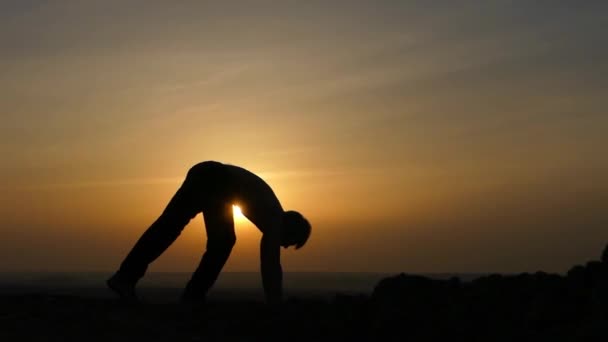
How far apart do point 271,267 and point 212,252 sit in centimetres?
120

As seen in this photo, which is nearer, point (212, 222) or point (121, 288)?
point (121, 288)

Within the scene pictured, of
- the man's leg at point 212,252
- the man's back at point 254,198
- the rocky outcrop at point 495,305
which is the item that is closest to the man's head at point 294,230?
the man's back at point 254,198

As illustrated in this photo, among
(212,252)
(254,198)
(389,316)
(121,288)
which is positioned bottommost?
(389,316)

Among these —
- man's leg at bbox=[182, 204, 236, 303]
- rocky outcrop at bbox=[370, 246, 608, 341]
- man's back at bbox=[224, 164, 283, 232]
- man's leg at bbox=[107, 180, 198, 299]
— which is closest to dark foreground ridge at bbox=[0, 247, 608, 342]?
rocky outcrop at bbox=[370, 246, 608, 341]

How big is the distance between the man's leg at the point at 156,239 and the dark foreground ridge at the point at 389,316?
0.96 m

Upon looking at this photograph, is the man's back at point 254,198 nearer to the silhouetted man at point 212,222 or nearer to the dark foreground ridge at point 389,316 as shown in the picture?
the silhouetted man at point 212,222

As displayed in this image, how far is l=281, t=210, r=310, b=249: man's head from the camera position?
8.57 meters

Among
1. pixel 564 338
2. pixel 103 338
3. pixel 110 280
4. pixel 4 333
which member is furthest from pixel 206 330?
pixel 564 338

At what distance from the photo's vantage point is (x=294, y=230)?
857 centimetres

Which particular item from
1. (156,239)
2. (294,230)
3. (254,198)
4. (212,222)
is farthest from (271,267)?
(156,239)

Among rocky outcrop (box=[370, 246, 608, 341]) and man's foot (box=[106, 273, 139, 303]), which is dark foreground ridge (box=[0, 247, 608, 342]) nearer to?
rocky outcrop (box=[370, 246, 608, 341])

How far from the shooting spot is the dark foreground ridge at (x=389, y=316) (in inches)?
253

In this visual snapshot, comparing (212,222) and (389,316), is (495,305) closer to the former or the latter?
(389,316)

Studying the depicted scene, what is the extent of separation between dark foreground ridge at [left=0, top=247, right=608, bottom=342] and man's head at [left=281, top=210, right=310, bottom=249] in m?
1.01
